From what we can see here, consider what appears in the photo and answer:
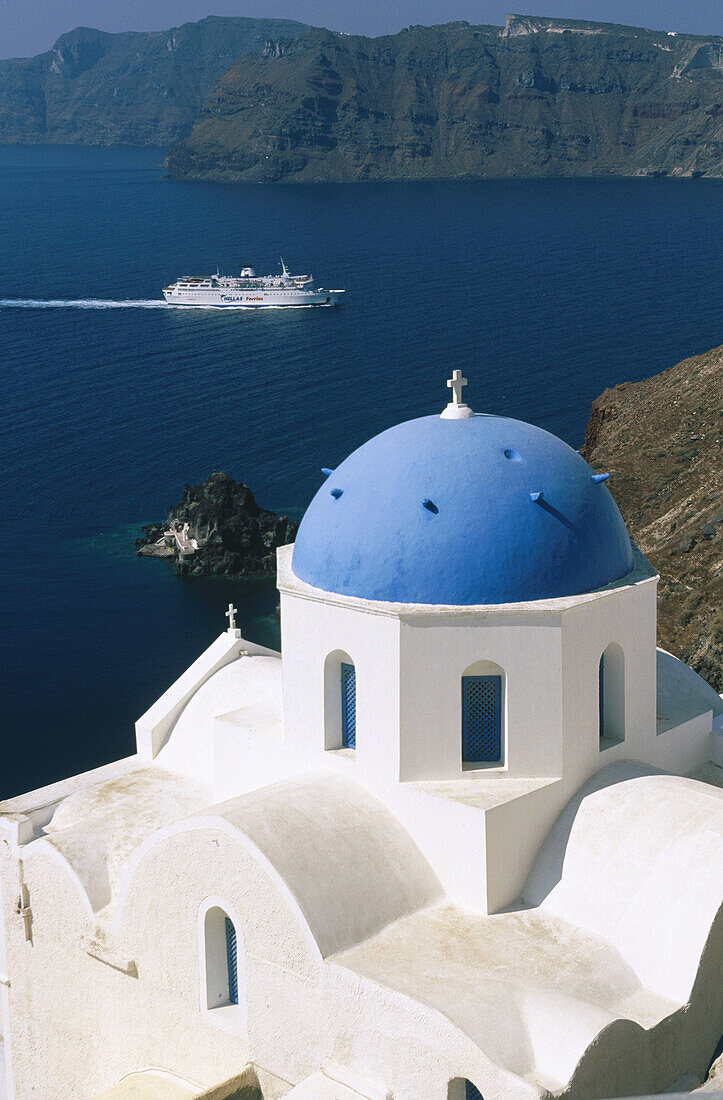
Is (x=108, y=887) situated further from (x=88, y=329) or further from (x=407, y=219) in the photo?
(x=407, y=219)

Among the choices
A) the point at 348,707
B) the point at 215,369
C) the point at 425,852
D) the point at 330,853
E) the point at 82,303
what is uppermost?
the point at 82,303

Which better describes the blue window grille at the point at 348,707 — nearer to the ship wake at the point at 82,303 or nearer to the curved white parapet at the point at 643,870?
the curved white parapet at the point at 643,870

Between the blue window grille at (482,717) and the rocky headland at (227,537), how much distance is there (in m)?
44.9

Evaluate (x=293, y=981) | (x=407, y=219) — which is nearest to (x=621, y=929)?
(x=293, y=981)

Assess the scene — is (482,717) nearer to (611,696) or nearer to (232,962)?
(611,696)

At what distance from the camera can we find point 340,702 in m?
18.2

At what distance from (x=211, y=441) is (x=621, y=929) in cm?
6381

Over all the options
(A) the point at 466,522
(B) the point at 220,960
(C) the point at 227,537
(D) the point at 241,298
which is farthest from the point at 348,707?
(D) the point at 241,298

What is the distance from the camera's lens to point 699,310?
4281 inches

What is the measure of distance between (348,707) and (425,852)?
2329mm

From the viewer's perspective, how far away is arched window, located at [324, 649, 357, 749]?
1797 cm

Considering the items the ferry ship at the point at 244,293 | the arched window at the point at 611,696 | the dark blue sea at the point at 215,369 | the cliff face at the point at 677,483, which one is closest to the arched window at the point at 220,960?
the arched window at the point at 611,696

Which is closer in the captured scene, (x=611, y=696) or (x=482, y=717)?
(x=482, y=717)

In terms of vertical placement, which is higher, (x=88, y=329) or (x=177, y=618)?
(x=88, y=329)
